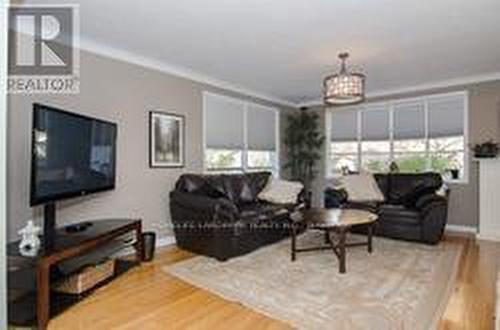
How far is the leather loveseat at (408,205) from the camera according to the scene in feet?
14.2

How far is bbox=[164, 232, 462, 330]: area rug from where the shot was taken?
2.38 meters

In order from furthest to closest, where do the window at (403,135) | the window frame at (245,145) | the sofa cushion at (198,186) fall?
the window at (403,135) < the window frame at (245,145) < the sofa cushion at (198,186)

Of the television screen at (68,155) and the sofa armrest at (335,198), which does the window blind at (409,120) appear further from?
the television screen at (68,155)

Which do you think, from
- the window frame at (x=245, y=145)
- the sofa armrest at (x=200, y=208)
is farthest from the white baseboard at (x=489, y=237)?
the sofa armrest at (x=200, y=208)

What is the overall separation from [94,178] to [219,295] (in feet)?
5.35

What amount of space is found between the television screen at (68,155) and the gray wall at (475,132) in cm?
504

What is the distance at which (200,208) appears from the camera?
151 inches

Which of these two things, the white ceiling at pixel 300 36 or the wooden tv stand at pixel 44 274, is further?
the white ceiling at pixel 300 36

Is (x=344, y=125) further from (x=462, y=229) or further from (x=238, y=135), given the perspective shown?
(x=462, y=229)

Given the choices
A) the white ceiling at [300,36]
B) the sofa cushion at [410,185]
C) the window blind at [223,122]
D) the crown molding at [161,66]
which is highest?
the white ceiling at [300,36]

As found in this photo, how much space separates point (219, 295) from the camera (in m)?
Answer: 2.80

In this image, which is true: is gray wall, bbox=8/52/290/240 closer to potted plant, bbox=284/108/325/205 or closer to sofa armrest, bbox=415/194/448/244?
potted plant, bbox=284/108/325/205

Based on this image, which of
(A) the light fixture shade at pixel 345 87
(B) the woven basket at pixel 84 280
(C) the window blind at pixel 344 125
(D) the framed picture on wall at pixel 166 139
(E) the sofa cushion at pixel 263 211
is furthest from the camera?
(C) the window blind at pixel 344 125

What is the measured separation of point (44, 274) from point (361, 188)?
4.28 m
